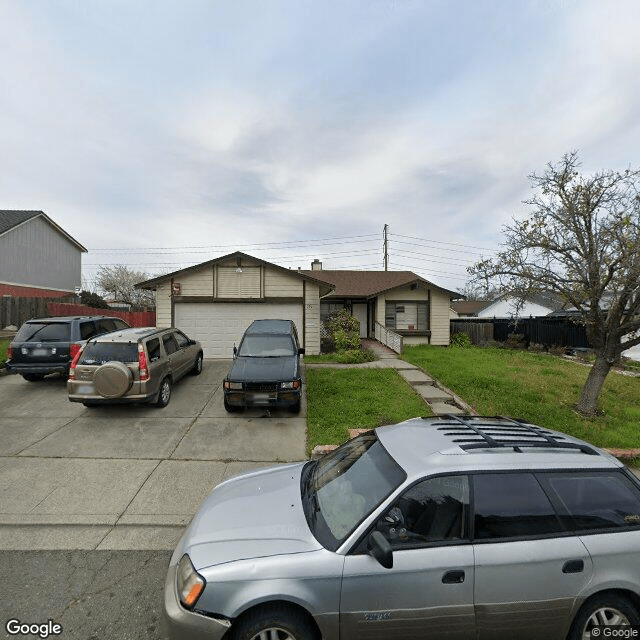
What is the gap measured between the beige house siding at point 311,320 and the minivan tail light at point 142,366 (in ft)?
24.0

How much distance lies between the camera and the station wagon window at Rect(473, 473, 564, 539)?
2268 mm

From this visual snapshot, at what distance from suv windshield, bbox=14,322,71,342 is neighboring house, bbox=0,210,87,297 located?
1611 cm

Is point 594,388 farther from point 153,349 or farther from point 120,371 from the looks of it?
point 120,371

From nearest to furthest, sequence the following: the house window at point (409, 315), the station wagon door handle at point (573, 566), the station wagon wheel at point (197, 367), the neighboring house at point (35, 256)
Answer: the station wagon door handle at point (573, 566), the station wagon wheel at point (197, 367), the house window at point (409, 315), the neighboring house at point (35, 256)

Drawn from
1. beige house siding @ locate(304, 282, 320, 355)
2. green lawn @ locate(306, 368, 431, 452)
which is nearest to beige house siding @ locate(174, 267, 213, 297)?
beige house siding @ locate(304, 282, 320, 355)

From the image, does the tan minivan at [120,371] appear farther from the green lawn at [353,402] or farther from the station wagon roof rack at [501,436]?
the station wagon roof rack at [501,436]

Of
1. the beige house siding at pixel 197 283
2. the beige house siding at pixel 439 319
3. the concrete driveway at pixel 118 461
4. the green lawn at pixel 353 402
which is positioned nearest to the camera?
the concrete driveway at pixel 118 461

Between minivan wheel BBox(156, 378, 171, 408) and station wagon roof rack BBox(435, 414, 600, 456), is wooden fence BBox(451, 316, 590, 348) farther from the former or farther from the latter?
station wagon roof rack BBox(435, 414, 600, 456)

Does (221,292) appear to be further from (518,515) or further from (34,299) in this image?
(518,515)

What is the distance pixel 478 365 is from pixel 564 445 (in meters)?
10.4

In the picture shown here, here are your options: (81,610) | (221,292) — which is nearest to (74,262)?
(221,292)

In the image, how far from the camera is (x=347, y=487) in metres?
2.67

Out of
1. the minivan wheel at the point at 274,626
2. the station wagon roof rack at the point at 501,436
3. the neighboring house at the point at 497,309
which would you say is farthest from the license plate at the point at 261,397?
the neighboring house at the point at 497,309

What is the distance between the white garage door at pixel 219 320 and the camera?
43.5 feet
